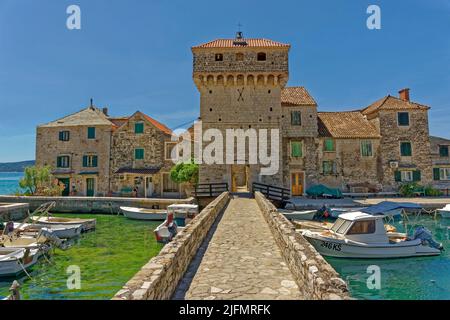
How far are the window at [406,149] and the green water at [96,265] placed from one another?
2619 cm

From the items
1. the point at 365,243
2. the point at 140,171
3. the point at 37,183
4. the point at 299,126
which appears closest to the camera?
the point at 365,243

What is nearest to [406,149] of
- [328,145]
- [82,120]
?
[328,145]

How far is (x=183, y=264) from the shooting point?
6.17m

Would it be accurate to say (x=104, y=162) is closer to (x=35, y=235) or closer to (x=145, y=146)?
(x=145, y=146)

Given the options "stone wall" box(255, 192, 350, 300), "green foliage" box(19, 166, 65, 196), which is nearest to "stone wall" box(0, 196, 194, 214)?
"green foliage" box(19, 166, 65, 196)

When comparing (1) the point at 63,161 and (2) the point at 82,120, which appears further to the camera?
(2) the point at 82,120

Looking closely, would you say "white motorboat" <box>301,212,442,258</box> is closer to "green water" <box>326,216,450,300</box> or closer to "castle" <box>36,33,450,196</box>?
"green water" <box>326,216,450,300</box>

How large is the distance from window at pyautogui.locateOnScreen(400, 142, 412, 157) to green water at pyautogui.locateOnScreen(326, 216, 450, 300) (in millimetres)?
16986

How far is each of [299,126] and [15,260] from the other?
24606mm

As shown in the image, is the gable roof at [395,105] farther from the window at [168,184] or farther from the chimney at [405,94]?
the window at [168,184]

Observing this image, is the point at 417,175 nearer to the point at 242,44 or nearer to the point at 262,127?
the point at 262,127

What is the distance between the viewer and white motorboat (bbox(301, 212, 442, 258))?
1269 cm

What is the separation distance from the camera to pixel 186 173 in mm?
26391
